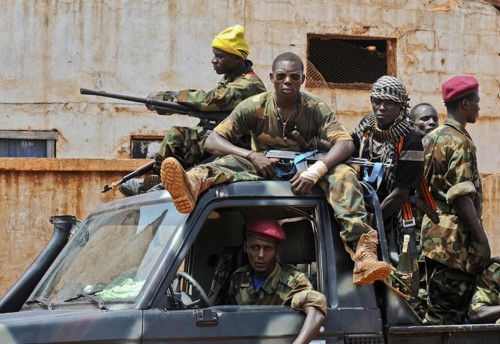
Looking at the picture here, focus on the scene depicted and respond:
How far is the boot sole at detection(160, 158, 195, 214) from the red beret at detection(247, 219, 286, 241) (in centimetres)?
50

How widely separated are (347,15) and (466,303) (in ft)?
32.4

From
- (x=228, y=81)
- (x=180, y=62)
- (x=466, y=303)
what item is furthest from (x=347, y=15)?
(x=466, y=303)

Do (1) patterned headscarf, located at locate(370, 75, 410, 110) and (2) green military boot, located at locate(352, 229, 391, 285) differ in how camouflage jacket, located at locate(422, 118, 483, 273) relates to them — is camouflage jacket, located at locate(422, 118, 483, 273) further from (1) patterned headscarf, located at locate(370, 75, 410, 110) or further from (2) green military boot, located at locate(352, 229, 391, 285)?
(2) green military boot, located at locate(352, 229, 391, 285)

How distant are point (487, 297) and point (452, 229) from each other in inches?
17.9

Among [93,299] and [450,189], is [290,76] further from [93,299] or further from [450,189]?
[93,299]

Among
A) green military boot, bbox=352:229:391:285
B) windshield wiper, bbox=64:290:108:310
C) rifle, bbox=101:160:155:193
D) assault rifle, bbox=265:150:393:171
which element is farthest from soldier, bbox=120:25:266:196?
green military boot, bbox=352:229:391:285

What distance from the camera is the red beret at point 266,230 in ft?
16.7

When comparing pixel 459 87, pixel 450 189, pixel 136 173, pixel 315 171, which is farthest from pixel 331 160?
pixel 136 173

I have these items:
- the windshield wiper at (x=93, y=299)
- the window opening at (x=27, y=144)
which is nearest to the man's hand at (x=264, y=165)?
the windshield wiper at (x=93, y=299)

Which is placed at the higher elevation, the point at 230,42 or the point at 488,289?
the point at 230,42

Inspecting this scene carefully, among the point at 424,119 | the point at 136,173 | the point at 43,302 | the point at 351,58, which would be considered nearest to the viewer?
the point at 43,302

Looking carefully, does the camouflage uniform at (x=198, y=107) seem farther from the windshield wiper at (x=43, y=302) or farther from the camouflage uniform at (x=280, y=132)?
the windshield wiper at (x=43, y=302)

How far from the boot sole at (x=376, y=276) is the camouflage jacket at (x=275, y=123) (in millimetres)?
1012

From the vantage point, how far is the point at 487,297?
18.6 ft
